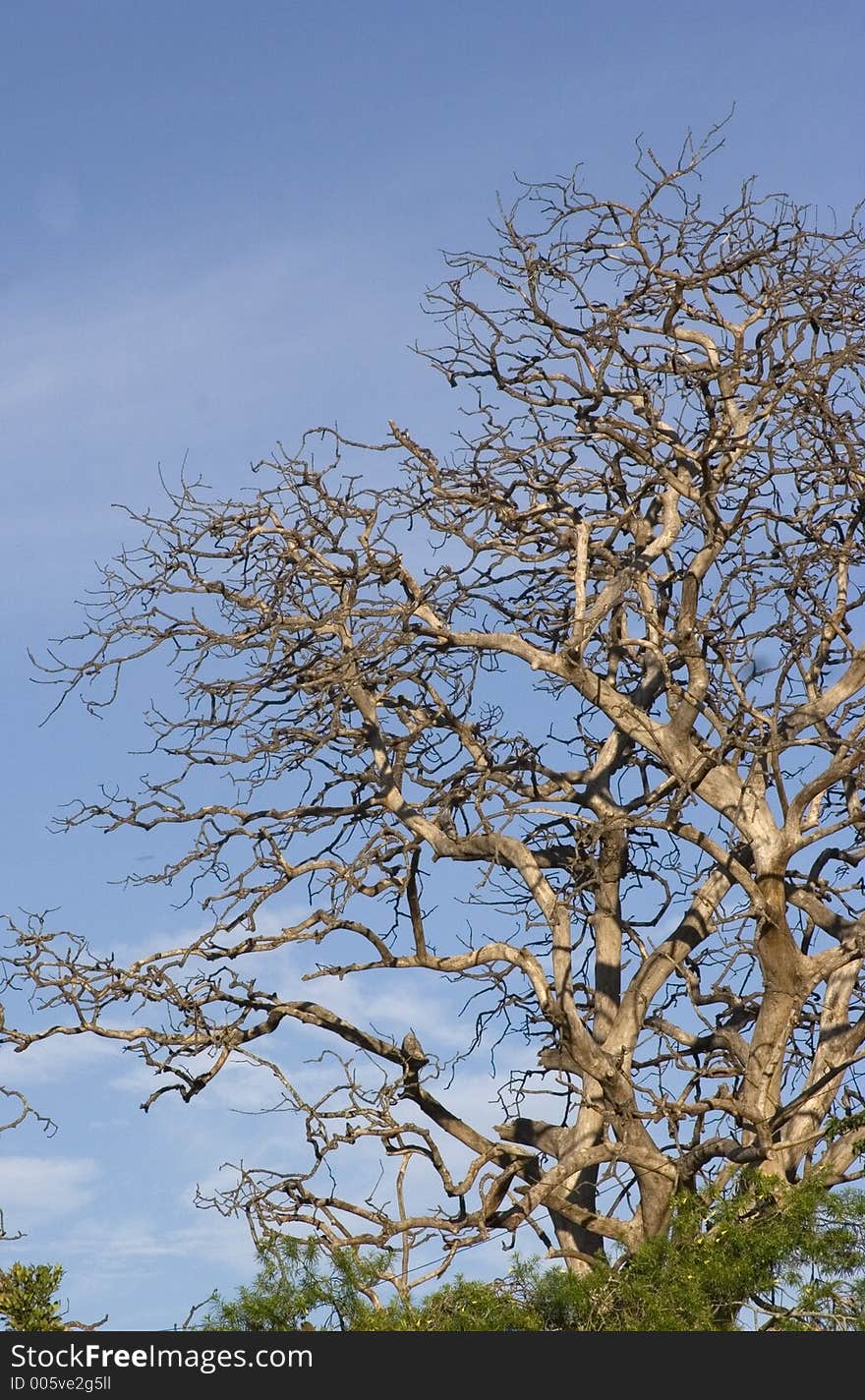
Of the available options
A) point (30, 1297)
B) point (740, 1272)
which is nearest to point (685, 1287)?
point (740, 1272)

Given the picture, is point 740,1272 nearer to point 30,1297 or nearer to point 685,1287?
point 685,1287

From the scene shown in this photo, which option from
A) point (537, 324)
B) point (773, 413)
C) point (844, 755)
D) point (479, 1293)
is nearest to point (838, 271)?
point (773, 413)

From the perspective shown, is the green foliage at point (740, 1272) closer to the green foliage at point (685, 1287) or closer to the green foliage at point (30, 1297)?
the green foliage at point (685, 1287)

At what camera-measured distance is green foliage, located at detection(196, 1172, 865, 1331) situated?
31.1ft

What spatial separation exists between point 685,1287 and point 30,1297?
3798 millimetres

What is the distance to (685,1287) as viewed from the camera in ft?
31.2

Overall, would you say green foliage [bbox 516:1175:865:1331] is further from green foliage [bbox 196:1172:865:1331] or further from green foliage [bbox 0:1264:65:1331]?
green foliage [bbox 0:1264:65:1331]

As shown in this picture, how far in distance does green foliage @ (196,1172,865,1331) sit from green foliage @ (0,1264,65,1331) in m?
1.05

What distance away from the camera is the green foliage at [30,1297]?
32.4 feet

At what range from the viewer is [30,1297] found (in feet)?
32.8

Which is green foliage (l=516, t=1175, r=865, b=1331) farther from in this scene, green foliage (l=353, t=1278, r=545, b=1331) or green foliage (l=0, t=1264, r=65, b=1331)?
green foliage (l=0, t=1264, r=65, b=1331)

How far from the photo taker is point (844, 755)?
10938mm

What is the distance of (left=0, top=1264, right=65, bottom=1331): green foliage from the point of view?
987 centimetres

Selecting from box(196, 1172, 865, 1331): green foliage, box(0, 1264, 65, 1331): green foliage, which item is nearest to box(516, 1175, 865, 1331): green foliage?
box(196, 1172, 865, 1331): green foliage
